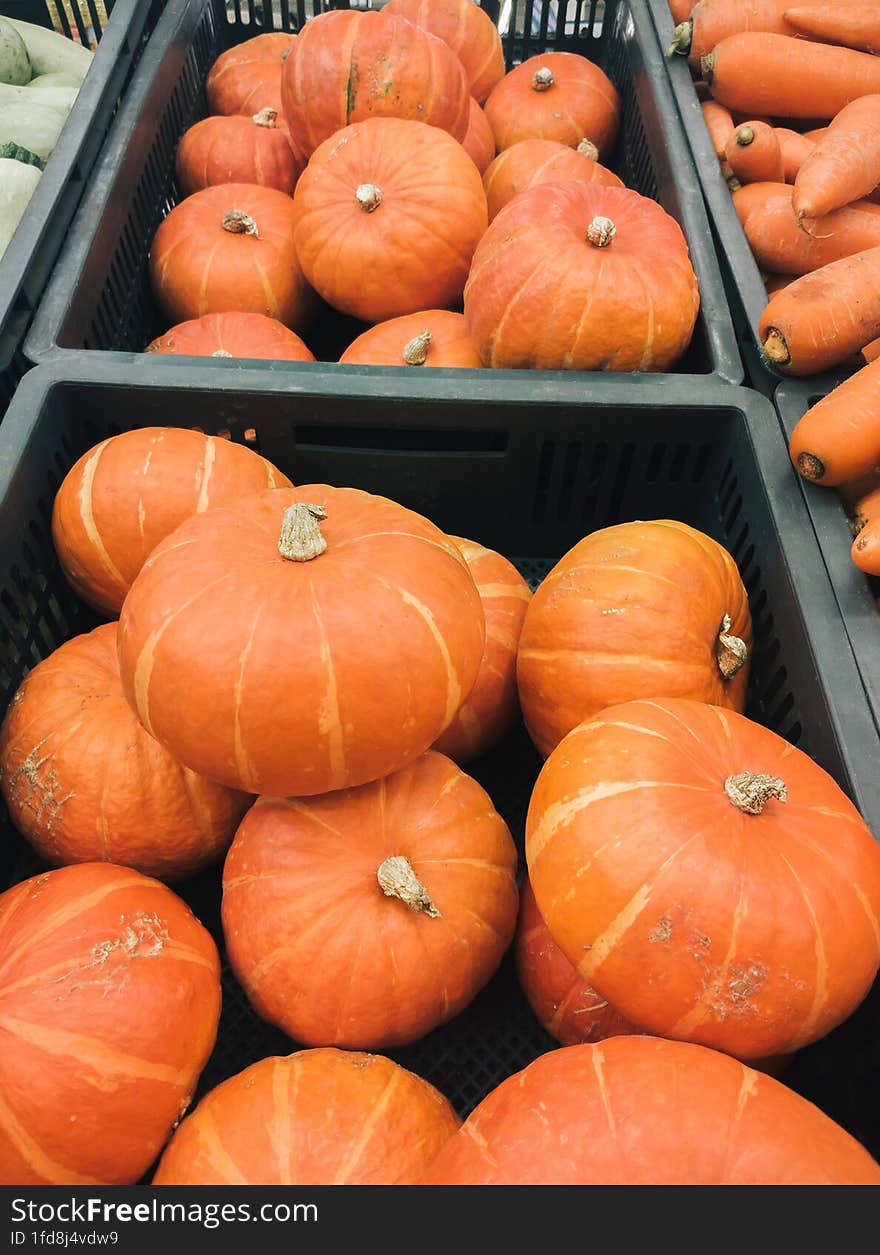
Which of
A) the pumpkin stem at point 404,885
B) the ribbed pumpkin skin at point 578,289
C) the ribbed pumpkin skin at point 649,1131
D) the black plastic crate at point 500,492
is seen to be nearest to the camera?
the ribbed pumpkin skin at point 649,1131

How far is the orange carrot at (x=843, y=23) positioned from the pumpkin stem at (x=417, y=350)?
1.57 meters

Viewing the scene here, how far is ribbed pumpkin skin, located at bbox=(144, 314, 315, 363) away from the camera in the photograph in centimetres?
185

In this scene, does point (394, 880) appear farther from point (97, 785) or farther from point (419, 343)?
point (419, 343)

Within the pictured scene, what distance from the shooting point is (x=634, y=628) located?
130 cm

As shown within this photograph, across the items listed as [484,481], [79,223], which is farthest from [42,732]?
[79,223]

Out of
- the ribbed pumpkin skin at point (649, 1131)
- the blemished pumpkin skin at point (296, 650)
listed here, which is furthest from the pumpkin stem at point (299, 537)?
the ribbed pumpkin skin at point (649, 1131)

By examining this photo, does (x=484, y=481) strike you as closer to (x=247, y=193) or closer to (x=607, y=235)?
(x=607, y=235)

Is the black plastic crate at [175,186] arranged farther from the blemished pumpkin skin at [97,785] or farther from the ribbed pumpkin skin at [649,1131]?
the ribbed pumpkin skin at [649,1131]

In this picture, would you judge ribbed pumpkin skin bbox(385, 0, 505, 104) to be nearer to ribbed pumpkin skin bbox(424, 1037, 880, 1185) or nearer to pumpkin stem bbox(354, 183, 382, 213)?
pumpkin stem bbox(354, 183, 382, 213)

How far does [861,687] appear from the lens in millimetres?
1238

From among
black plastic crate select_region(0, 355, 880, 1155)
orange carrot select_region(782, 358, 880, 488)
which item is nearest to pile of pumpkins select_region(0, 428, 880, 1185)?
black plastic crate select_region(0, 355, 880, 1155)

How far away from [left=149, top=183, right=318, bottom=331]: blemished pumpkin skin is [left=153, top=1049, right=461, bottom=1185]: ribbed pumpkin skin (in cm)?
159

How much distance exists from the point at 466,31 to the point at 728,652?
2.04m

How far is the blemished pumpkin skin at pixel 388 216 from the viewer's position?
1.92m
